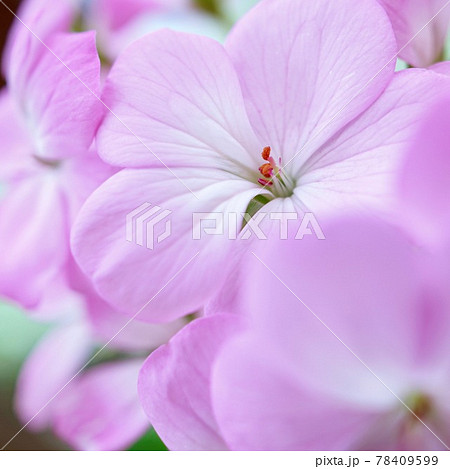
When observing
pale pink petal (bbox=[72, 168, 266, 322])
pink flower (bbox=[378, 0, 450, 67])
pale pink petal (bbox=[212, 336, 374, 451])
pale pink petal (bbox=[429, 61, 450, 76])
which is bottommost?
pale pink petal (bbox=[212, 336, 374, 451])

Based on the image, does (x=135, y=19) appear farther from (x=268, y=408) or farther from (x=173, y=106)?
(x=268, y=408)

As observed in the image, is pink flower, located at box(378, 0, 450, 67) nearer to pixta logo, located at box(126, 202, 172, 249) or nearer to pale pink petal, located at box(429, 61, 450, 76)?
pale pink petal, located at box(429, 61, 450, 76)

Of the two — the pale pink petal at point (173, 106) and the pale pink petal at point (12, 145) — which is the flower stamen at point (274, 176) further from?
the pale pink petal at point (12, 145)

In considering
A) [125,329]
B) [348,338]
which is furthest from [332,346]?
[125,329]

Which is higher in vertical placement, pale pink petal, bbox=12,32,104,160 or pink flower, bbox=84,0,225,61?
pink flower, bbox=84,0,225,61

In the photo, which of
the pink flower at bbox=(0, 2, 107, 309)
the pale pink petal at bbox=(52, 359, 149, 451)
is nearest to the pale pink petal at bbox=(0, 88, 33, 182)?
the pink flower at bbox=(0, 2, 107, 309)

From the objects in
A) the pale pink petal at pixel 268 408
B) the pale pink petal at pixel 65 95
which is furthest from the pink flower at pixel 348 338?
the pale pink petal at pixel 65 95
